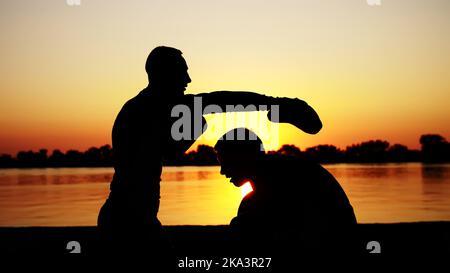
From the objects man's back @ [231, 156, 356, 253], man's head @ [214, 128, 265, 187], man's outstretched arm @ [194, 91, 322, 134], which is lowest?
man's back @ [231, 156, 356, 253]

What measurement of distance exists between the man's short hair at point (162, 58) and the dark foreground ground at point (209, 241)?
1.84m

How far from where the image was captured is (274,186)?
3.38m

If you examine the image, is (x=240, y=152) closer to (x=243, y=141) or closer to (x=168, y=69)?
(x=243, y=141)

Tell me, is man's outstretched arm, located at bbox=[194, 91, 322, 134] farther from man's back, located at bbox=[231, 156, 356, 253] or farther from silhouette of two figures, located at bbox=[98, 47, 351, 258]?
man's back, located at bbox=[231, 156, 356, 253]

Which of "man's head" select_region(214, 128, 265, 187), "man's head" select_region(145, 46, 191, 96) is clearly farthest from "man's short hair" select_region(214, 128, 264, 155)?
"man's head" select_region(145, 46, 191, 96)

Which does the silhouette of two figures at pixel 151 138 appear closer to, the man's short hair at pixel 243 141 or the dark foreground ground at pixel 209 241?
the man's short hair at pixel 243 141

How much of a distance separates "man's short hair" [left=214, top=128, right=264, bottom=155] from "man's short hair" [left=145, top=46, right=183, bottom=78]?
1.88ft

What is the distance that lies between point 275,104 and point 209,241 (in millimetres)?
3317

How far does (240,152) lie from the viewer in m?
3.50

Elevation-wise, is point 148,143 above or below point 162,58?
below

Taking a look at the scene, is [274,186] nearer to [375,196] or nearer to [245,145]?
[245,145]

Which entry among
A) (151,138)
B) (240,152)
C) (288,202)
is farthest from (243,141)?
(151,138)

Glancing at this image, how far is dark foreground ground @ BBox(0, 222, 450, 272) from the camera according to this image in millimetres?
5430

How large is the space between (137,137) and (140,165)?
14 cm
